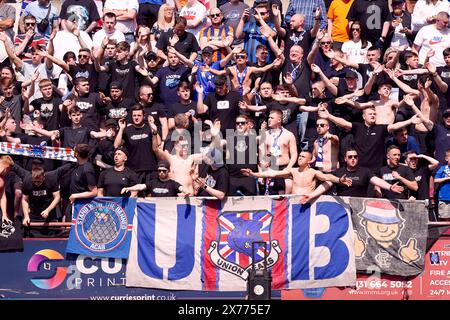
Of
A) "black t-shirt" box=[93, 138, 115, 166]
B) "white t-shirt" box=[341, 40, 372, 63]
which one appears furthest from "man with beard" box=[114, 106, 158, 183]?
"white t-shirt" box=[341, 40, 372, 63]

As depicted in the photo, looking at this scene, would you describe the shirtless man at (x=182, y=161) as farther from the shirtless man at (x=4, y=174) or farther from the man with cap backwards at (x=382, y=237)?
the man with cap backwards at (x=382, y=237)

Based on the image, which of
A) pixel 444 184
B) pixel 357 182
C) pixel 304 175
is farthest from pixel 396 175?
pixel 304 175

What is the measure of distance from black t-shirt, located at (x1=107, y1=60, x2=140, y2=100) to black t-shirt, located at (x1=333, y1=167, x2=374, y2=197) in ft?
15.3

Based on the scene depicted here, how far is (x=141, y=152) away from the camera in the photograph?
64.1 feet

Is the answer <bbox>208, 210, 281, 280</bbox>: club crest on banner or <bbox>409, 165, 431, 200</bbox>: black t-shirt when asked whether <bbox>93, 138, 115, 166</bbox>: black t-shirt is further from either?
<bbox>409, 165, 431, 200</bbox>: black t-shirt

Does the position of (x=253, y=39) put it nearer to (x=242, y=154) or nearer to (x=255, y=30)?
(x=255, y=30)

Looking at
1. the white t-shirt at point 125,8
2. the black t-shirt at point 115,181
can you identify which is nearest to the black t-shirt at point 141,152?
the black t-shirt at point 115,181

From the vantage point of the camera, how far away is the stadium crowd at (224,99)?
61.4 ft

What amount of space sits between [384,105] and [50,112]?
19.6ft

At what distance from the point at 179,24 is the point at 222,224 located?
202 inches

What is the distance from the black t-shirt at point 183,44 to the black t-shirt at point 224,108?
1712 millimetres

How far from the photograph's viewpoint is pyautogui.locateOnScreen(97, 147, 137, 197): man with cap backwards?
60.7 feet

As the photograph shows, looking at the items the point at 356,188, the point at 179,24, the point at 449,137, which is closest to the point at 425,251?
the point at 356,188
